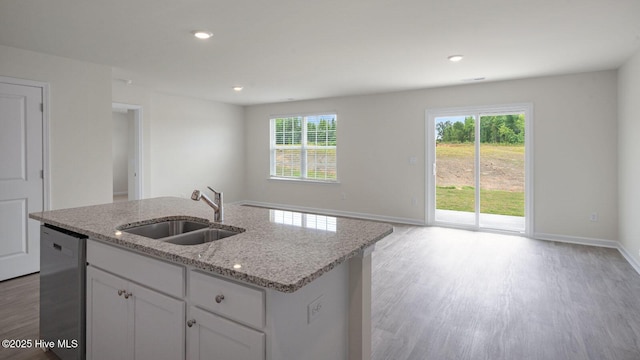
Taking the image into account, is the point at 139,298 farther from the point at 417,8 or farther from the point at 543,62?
the point at 543,62

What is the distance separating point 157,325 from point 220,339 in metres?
0.41

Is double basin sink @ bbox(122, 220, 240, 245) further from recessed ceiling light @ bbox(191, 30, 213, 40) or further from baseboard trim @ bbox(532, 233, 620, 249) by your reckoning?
baseboard trim @ bbox(532, 233, 620, 249)

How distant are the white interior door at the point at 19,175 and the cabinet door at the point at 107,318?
8.17 ft

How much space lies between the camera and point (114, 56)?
12.7ft

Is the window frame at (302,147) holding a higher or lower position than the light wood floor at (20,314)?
higher

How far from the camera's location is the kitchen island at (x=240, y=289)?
119cm

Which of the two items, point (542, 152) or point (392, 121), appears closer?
point (542, 152)

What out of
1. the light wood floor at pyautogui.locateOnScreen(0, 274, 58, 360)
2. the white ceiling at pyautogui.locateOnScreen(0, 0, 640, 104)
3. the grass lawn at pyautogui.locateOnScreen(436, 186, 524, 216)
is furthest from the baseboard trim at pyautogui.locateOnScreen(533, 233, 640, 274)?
the light wood floor at pyautogui.locateOnScreen(0, 274, 58, 360)

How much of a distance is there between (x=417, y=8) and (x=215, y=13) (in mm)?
1571

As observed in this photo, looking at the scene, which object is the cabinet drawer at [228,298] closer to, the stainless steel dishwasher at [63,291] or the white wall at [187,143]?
the stainless steel dishwasher at [63,291]

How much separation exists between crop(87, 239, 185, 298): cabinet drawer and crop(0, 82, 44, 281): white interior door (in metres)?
2.50

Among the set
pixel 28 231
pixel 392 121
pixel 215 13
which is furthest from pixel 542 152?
pixel 28 231

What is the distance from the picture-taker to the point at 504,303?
9.57 ft

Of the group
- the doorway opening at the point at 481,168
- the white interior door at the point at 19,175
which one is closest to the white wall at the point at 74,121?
the white interior door at the point at 19,175
